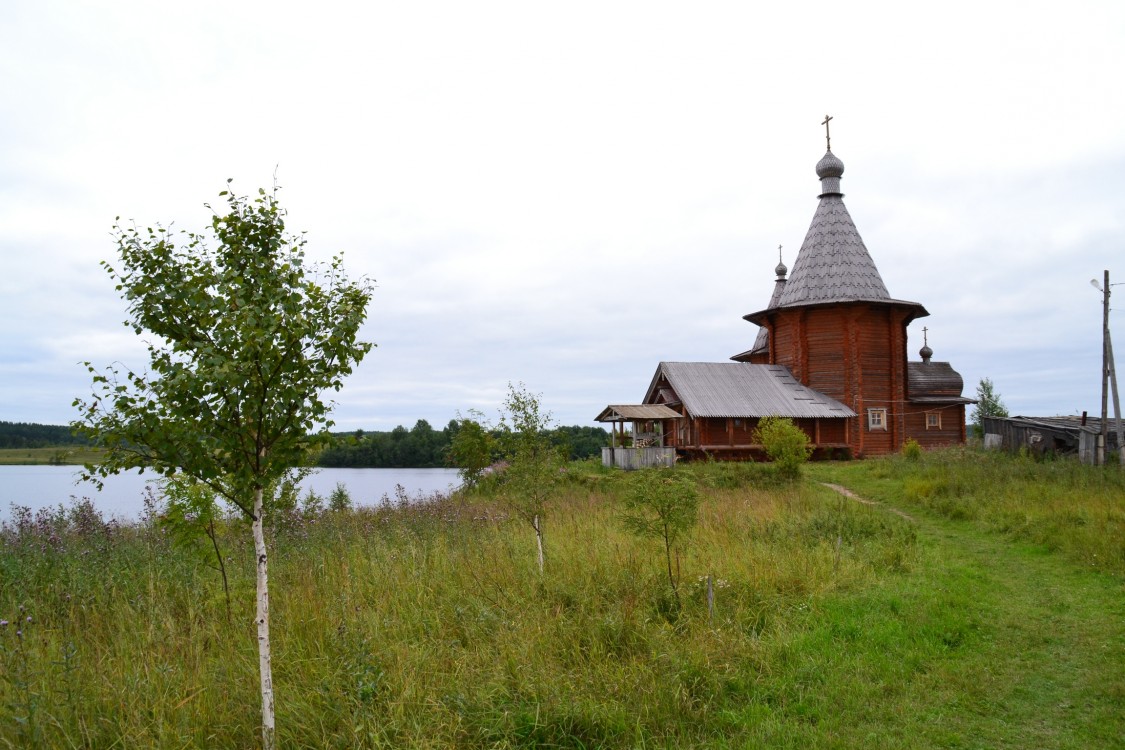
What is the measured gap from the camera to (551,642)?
615 centimetres

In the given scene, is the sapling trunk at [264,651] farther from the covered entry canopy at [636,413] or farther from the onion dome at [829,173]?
the onion dome at [829,173]

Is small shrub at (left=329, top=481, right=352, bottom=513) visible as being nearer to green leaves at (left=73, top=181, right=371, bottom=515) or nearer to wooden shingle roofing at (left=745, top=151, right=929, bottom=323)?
green leaves at (left=73, top=181, right=371, bottom=515)

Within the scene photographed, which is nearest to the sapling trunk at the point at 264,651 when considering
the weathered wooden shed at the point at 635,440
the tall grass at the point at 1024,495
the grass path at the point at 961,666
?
the grass path at the point at 961,666

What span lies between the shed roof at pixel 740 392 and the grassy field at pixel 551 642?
1669 cm

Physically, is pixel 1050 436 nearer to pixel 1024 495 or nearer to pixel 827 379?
pixel 1024 495

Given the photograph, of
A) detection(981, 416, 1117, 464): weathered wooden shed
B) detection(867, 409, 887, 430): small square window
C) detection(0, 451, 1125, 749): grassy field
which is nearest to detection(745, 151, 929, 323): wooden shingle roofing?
detection(867, 409, 887, 430): small square window

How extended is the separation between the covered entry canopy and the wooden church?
0.23 feet

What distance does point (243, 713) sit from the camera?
4.78 m

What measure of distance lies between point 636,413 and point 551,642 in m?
20.3

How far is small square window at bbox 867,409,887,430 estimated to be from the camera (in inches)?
1184

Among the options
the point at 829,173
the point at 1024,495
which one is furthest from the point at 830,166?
the point at 1024,495

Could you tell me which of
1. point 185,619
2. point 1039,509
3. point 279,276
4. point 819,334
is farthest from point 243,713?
point 819,334

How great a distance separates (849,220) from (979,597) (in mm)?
27973

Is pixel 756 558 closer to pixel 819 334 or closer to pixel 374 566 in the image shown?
pixel 374 566
